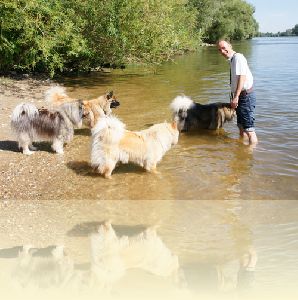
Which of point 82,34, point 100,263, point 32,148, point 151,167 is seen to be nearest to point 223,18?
point 82,34

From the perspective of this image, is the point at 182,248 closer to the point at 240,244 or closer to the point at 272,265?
the point at 240,244

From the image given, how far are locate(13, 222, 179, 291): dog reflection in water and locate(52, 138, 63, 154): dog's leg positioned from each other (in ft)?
11.7

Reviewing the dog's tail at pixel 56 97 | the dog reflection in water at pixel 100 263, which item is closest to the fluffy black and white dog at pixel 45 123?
the dog's tail at pixel 56 97

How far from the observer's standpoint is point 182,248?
454cm

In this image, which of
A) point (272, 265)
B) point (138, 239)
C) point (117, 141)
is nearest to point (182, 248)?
point (138, 239)

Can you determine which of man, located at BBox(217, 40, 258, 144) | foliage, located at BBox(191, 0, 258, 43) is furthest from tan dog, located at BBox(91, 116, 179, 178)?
foliage, located at BBox(191, 0, 258, 43)

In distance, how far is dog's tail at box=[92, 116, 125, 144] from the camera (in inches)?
267

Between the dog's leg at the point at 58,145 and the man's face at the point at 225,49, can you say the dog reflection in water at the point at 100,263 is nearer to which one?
the dog's leg at the point at 58,145

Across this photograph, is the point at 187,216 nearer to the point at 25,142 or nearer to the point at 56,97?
the point at 25,142

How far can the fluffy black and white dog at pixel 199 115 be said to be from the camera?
9875mm

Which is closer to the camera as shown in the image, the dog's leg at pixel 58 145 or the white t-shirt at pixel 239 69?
the white t-shirt at pixel 239 69

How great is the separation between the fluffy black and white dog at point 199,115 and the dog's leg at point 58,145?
9.73ft

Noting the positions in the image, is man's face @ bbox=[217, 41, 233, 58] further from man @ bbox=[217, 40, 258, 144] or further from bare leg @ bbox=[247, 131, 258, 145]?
bare leg @ bbox=[247, 131, 258, 145]

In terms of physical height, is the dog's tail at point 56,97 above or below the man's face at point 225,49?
below
